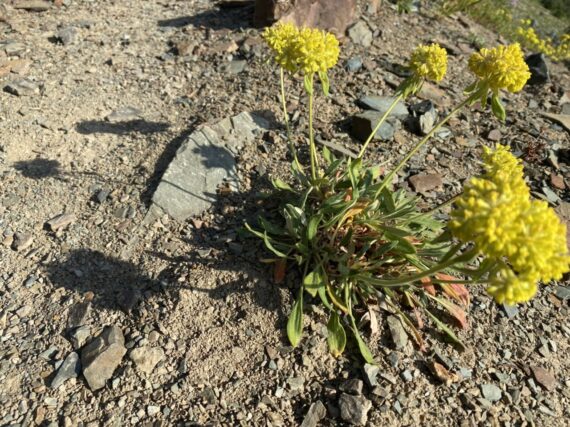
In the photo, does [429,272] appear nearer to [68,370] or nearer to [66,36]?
[68,370]

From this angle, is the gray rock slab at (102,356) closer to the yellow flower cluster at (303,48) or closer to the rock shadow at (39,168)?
the rock shadow at (39,168)

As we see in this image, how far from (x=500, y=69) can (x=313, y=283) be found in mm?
1922

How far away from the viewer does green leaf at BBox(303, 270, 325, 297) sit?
3.31m

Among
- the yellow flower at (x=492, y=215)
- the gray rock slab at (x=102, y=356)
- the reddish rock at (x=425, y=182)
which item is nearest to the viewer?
the yellow flower at (x=492, y=215)

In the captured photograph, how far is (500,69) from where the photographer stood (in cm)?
311

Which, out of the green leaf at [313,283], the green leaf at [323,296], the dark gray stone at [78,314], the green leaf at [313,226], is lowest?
the dark gray stone at [78,314]

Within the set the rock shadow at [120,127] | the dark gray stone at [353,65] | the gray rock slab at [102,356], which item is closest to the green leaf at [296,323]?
the gray rock slab at [102,356]

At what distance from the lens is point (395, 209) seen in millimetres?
3674

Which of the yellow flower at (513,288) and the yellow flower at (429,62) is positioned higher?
the yellow flower at (429,62)

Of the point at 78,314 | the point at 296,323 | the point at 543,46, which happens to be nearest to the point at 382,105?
the point at 296,323

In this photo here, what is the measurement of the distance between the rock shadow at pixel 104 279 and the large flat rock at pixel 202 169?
54cm

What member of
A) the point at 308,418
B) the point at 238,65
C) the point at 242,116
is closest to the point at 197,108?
the point at 242,116

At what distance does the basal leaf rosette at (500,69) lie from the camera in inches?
122

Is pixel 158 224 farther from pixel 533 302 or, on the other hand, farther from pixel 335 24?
pixel 335 24
